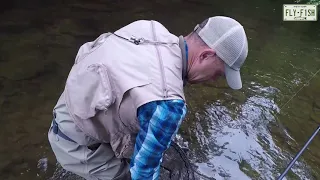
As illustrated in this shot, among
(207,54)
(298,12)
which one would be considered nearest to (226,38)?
(207,54)

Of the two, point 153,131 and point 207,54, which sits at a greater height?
point 207,54

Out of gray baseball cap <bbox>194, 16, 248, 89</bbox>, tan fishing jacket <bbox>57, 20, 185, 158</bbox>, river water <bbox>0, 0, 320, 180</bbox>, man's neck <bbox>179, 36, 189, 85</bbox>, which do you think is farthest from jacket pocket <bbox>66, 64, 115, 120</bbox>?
river water <bbox>0, 0, 320, 180</bbox>

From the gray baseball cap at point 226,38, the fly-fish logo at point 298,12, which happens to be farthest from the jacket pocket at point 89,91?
the fly-fish logo at point 298,12

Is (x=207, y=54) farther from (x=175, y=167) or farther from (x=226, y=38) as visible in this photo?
(x=175, y=167)

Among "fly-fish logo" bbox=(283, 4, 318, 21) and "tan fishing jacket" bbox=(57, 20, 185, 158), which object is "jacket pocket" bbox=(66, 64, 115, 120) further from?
"fly-fish logo" bbox=(283, 4, 318, 21)

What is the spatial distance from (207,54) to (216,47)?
0.17 ft

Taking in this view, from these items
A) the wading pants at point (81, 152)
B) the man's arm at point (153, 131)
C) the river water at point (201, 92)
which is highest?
the man's arm at point (153, 131)

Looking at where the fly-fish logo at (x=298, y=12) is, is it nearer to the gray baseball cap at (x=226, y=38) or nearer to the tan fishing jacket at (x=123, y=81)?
the gray baseball cap at (x=226, y=38)

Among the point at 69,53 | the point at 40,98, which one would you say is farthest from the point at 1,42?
the point at 40,98

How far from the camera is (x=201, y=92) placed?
15.1 ft

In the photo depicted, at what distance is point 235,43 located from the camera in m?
1.75

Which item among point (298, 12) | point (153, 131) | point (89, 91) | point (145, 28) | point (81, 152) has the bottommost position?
point (298, 12)

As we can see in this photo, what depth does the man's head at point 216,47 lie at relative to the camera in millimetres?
1746

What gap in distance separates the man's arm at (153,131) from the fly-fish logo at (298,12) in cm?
343
